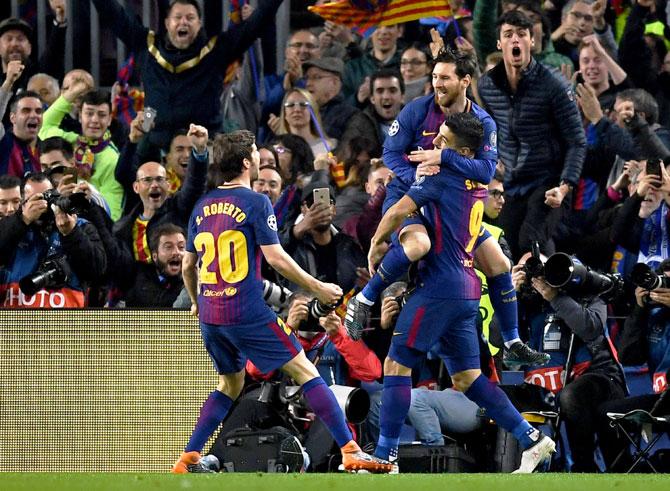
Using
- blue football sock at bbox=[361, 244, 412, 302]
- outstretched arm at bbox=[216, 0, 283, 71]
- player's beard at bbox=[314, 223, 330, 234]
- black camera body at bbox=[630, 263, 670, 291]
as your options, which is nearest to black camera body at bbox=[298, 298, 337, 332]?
blue football sock at bbox=[361, 244, 412, 302]

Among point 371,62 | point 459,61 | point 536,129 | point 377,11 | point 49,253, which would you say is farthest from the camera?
point 371,62

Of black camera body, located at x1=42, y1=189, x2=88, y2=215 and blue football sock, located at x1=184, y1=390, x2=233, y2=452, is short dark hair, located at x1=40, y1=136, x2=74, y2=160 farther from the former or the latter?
blue football sock, located at x1=184, y1=390, x2=233, y2=452

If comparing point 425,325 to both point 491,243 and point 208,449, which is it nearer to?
point 491,243

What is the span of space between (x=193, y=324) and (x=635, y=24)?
468cm

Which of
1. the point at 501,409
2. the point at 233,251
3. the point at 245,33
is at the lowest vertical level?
the point at 501,409

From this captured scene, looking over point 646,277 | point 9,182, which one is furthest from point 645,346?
point 9,182

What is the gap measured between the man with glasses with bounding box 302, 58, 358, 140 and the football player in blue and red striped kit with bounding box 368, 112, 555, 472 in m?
3.97

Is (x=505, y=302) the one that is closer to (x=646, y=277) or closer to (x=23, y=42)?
(x=646, y=277)

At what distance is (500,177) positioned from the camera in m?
11.1

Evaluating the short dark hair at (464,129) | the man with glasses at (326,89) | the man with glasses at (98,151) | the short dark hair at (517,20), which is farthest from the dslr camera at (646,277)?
the man with glasses at (98,151)

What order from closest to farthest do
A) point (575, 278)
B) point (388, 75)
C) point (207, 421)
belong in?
point (207, 421), point (575, 278), point (388, 75)

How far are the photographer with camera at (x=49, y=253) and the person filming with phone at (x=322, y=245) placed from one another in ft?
4.40

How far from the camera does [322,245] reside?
10773mm

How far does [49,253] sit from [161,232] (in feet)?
2.57
